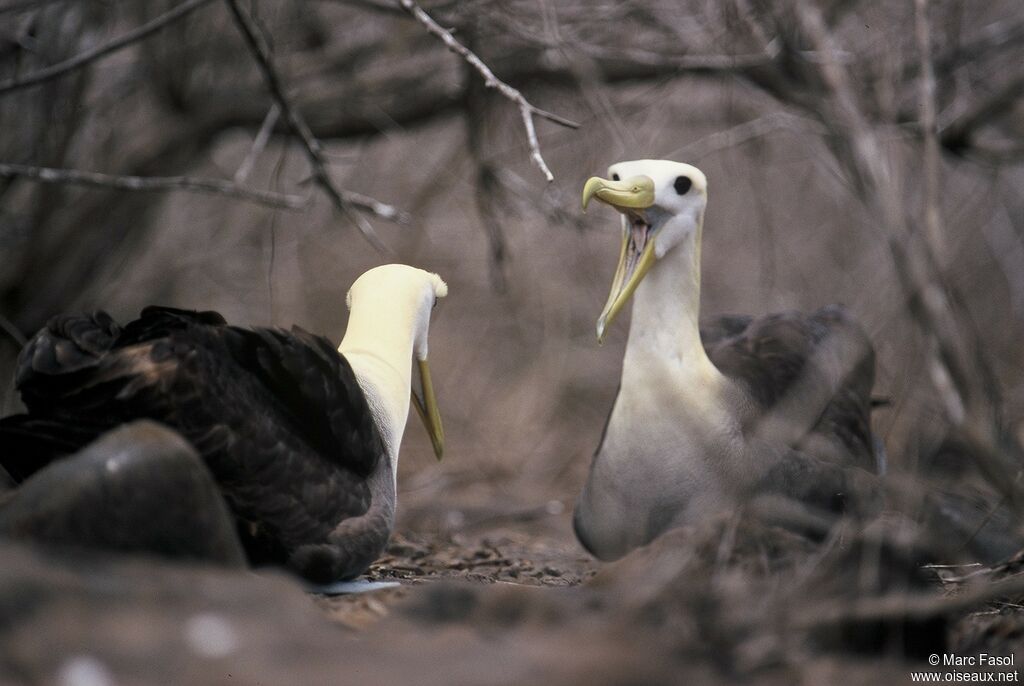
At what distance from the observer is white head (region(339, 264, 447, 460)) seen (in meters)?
4.02

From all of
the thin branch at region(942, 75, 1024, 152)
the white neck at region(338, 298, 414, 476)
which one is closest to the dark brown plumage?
the white neck at region(338, 298, 414, 476)

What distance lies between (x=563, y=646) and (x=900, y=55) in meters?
4.57

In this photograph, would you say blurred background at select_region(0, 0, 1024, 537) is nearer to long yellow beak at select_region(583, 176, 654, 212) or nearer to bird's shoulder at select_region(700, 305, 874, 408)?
bird's shoulder at select_region(700, 305, 874, 408)

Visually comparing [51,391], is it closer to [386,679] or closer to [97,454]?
[97,454]

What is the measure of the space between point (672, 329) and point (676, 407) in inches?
11.6

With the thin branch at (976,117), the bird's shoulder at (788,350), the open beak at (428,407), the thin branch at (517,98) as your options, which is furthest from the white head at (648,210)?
the thin branch at (976,117)

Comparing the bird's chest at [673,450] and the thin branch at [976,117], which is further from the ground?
the thin branch at [976,117]

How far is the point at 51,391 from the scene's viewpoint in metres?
3.19

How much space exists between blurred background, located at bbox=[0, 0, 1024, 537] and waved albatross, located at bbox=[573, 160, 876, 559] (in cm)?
33

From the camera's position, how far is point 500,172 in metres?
5.95

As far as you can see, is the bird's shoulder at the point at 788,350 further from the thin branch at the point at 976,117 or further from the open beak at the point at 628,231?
the thin branch at the point at 976,117

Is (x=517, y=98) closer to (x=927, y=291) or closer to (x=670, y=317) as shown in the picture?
(x=670, y=317)

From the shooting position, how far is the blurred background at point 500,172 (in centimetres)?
546

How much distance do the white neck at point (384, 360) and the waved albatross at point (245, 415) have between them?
0.41 feet
